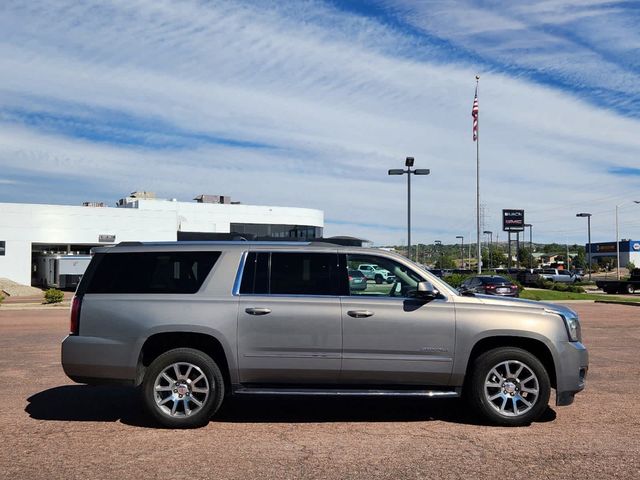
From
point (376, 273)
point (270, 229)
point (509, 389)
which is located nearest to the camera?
point (509, 389)

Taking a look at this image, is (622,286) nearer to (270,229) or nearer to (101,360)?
(270,229)

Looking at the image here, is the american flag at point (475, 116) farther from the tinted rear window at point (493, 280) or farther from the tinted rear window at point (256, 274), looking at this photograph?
the tinted rear window at point (256, 274)

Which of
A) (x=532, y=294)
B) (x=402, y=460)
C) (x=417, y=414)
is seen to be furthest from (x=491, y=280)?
(x=402, y=460)

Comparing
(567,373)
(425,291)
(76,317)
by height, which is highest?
(425,291)

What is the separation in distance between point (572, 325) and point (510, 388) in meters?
0.95

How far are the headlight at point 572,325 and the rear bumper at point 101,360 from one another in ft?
14.7

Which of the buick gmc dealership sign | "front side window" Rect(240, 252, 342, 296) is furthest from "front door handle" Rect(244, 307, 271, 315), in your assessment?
the buick gmc dealership sign

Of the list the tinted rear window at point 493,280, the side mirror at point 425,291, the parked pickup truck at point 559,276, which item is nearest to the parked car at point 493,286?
the tinted rear window at point 493,280

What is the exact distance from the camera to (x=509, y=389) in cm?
679

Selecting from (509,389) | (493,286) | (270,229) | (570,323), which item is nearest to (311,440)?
(509,389)

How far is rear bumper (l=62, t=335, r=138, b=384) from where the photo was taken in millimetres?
6750

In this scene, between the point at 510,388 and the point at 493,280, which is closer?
the point at 510,388

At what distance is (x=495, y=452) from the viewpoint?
5.84m

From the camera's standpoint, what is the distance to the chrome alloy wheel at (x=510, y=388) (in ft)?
22.2
